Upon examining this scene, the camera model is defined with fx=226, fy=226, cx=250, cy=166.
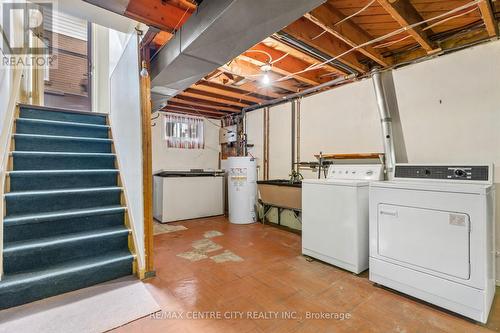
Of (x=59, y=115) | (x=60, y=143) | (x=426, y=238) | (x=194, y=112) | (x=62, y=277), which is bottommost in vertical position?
(x=62, y=277)

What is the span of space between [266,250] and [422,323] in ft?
5.75

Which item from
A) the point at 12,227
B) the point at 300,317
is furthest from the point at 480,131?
the point at 12,227

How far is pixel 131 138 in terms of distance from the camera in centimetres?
258

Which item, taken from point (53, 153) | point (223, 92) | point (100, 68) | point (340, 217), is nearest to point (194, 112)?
point (223, 92)

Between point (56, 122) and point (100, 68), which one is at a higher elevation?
point (100, 68)

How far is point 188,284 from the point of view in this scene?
2.19 meters

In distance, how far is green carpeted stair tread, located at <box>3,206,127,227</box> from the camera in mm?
2032

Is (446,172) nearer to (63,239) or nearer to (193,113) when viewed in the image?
(63,239)

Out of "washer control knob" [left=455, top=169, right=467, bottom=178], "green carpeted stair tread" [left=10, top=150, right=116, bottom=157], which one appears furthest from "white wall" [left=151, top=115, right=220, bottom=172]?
"washer control knob" [left=455, top=169, right=467, bottom=178]

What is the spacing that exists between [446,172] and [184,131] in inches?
189

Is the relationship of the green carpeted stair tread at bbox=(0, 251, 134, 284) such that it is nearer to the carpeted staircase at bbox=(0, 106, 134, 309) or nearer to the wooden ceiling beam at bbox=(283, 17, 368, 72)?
the carpeted staircase at bbox=(0, 106, 134, 309)

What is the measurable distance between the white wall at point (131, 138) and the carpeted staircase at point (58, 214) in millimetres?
158

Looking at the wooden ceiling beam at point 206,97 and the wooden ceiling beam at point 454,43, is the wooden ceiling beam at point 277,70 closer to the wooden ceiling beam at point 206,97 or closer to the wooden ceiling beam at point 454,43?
the wooden ceiling beam at point 454,43

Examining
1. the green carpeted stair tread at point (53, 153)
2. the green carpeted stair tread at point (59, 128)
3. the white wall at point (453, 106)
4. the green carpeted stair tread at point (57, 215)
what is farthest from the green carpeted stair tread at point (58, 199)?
the white wall at point (453, 106)
